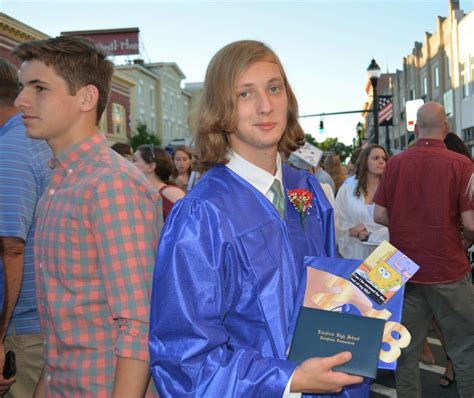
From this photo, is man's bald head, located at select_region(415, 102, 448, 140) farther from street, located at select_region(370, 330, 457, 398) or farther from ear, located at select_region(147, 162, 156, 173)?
ear, located at select_region(147, 162, 156, 173)

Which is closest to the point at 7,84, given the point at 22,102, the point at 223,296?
the point at 22,102

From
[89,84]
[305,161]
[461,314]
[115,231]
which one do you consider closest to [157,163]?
[305,161]

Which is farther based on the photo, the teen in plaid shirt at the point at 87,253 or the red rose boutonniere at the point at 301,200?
the red rose boutonniere at the point at 301,200

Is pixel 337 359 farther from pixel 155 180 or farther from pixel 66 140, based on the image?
pixel 155 180

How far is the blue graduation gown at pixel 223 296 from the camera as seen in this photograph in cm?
164

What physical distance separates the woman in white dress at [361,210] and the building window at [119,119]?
1537 inches

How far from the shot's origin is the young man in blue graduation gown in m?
1.64

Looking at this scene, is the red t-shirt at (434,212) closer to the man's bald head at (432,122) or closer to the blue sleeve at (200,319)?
the man's bald head at (432,122)

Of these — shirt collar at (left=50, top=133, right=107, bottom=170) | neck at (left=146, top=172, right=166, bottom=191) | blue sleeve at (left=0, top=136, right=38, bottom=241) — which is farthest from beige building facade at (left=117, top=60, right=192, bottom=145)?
shirt collar at (left=50, top=133, right=107, bottom=170)

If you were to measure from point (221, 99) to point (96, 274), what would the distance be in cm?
74

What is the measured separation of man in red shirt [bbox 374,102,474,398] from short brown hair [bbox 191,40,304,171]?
2.77 metres

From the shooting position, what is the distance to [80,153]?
6.97 feet

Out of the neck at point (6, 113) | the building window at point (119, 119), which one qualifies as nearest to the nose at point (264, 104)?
the neck at point (6, 113)

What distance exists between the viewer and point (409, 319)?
15.0ft
